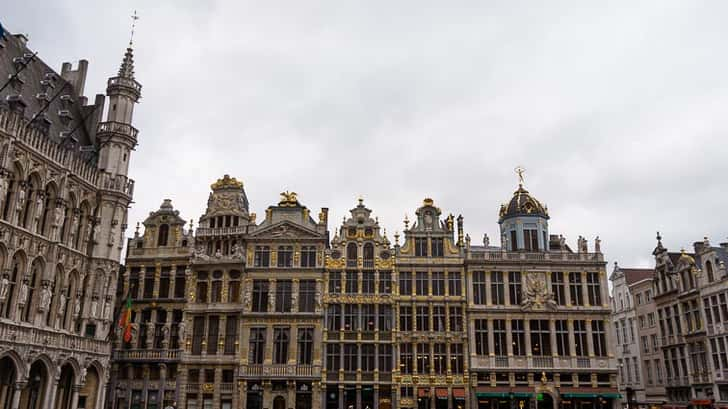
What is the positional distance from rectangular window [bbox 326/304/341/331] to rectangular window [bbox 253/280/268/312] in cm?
485

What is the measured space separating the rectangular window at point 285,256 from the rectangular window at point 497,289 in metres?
15.8

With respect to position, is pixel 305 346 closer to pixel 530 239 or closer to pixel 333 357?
pixel 333 357

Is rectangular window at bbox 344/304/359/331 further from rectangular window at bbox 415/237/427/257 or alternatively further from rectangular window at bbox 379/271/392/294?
rectangular window at bbox 415/237/427/257

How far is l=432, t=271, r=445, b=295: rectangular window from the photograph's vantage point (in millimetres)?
48062

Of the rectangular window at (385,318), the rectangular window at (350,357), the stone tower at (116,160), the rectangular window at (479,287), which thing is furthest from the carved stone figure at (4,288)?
the rectangular window at (479,287)

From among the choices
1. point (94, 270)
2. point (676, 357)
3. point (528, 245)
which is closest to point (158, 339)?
point (94, 270)

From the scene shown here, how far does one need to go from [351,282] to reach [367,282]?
4.07 ft

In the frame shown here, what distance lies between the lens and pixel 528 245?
164 feet

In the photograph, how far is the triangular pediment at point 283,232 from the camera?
4891 centimetres

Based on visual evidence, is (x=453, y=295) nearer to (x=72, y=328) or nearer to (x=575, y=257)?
(x=575, y=257)

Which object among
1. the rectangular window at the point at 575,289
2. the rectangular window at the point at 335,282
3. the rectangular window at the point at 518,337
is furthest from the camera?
the rectangular window at the point at 575,289

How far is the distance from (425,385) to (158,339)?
822 inches

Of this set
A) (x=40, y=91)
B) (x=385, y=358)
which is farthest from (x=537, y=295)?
(x=40, y=91)

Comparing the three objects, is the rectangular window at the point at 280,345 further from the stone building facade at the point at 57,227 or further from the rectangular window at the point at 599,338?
the rectangular window at the point at 599,338
